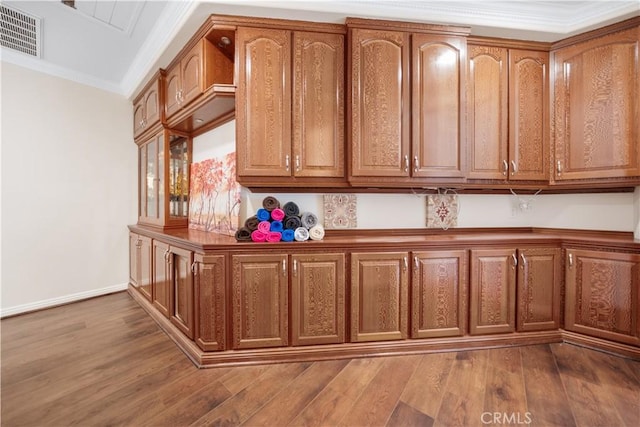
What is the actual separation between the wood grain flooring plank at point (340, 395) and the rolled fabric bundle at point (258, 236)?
1.02 metres

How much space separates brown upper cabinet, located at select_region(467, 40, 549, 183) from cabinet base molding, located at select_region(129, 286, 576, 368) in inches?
50.4

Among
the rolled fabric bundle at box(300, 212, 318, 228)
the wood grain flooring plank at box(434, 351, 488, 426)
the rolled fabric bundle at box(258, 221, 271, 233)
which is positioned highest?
the rolled fabric bundle at box(300, 212, 318, 228)

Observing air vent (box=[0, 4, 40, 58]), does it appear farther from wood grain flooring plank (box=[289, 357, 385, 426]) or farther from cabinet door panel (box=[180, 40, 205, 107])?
wood grain flooring plank (box=[289, 357, 385, 426])

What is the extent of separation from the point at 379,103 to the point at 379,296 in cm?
143

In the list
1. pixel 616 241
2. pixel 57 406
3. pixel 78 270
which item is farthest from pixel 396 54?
pixel 78 270

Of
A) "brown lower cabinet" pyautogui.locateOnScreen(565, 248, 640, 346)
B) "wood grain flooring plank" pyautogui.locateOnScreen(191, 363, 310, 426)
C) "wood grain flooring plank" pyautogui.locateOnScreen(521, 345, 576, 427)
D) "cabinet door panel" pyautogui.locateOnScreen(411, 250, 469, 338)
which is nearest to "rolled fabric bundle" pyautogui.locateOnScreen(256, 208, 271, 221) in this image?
"wood grain flooring plank" pyautogui.locateOnScreen(191, 363, 310, 426)

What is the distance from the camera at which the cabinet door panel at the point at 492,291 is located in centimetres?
216

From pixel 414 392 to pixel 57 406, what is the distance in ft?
6.54

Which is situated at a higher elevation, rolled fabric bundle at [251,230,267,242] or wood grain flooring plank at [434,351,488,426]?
rolled fabric bundle at [251,230,267,242]

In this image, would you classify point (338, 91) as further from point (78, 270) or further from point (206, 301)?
point (78, 270)

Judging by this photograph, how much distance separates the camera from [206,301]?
1926 millimetres

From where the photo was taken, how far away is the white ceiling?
6.56 feet

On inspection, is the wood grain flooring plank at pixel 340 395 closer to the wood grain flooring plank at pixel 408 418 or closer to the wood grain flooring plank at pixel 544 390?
the wood grain flooring plank at pixel 408 418

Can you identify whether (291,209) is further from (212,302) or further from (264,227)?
(212,302)
